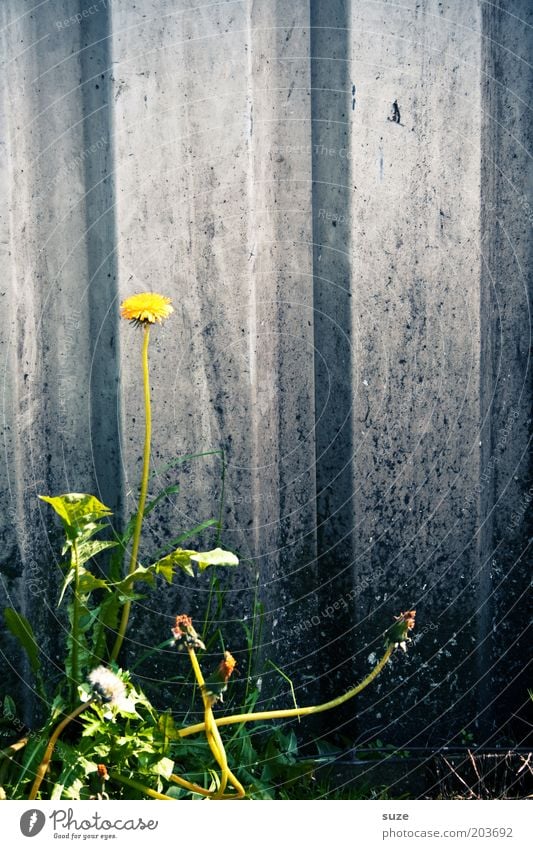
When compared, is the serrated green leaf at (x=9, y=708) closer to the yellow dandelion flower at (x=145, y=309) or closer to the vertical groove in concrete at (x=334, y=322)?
the vertical groove in concrete at (x=334, y=322)

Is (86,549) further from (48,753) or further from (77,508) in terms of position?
(48,753)

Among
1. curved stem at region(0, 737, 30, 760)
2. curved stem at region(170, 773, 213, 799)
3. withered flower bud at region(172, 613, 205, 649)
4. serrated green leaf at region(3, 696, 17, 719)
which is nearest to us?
withered flower bud at region(172, 613, 205, 649)

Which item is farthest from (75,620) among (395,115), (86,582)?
(395,115)

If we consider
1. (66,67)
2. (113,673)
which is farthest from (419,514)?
(66,67)

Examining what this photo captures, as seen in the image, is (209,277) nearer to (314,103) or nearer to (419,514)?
(314,103)

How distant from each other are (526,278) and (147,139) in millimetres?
1015

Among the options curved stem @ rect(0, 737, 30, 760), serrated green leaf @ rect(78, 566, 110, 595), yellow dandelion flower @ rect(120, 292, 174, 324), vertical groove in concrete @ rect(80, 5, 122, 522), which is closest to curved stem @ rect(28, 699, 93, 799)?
curved stem @ rect(0, 737, 30, 760)

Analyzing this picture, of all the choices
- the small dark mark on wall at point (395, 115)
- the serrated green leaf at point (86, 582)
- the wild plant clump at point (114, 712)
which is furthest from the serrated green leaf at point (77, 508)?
the small dark mark on wall at point (395, 115)
